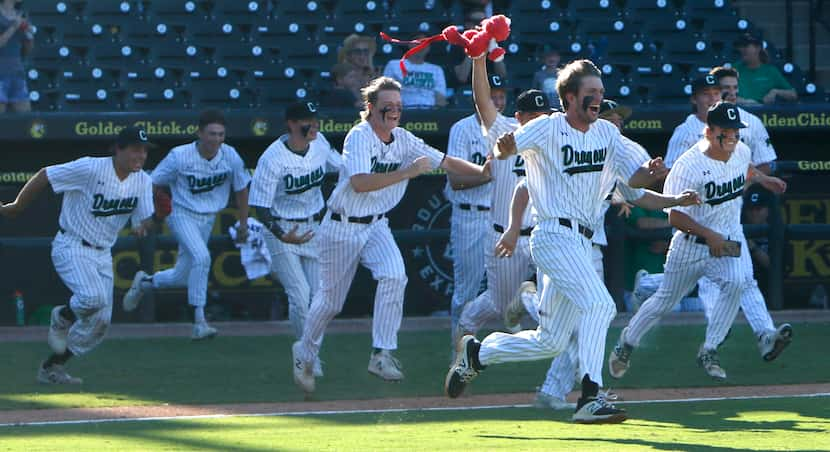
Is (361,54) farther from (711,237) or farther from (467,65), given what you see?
(711,237)

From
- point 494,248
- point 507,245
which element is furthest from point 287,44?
point 507,245

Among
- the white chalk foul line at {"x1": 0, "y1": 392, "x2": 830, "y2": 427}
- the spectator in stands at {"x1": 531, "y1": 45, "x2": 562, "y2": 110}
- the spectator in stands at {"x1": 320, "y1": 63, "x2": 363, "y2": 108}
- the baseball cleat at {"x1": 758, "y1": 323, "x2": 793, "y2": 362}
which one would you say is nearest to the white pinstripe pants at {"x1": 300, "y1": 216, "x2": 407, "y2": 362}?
the white chalk foul line at {"x1": 0, "y1": 392, "x2": 830, "y2": 427}

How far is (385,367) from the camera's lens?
8.52 meters

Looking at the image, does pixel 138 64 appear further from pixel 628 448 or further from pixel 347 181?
pixel 628 448

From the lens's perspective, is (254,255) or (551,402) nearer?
(551,402)

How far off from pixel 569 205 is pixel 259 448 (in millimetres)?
1756

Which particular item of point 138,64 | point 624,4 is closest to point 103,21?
point 138,64

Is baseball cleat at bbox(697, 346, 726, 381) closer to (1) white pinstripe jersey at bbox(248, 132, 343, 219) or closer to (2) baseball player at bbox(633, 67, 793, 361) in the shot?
(2) baseball player at bbox(633, 67, 793, 361)

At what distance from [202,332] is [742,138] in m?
4.21

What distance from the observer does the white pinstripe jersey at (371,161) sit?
812cm

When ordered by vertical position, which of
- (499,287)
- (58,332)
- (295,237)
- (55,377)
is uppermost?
(295,237)

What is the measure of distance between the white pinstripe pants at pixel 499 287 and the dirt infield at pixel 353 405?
2.09 feet

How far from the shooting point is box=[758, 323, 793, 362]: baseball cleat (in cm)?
852

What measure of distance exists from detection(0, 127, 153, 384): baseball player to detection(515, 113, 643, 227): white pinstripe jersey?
3.21 metres
